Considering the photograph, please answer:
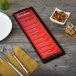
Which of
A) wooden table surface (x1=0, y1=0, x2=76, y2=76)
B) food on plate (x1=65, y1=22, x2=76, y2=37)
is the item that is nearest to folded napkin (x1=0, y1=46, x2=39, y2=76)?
wooden table surface (x1=0, y1=0, x2=76, y2=76)

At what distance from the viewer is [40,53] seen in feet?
4.00

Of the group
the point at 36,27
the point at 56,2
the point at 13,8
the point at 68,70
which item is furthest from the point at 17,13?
the point at 68,70

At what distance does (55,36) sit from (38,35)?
0.42ft

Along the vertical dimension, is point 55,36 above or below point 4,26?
below

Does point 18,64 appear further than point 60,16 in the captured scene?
No

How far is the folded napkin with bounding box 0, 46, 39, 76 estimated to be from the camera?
3.75ft

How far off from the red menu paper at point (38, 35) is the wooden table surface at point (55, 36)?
3cm

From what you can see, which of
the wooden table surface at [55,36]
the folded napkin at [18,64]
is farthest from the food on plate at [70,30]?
the folded napkin at [18,64]

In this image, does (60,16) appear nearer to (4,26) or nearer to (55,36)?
(55,36)

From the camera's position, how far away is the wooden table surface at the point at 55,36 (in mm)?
1156

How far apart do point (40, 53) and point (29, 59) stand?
0.09 m

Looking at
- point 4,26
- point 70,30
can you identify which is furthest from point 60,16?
point 4,26

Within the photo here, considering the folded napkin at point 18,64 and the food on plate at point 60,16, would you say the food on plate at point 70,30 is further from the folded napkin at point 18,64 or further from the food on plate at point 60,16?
the folded napkin at point 18,64

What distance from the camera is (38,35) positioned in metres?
1.31
